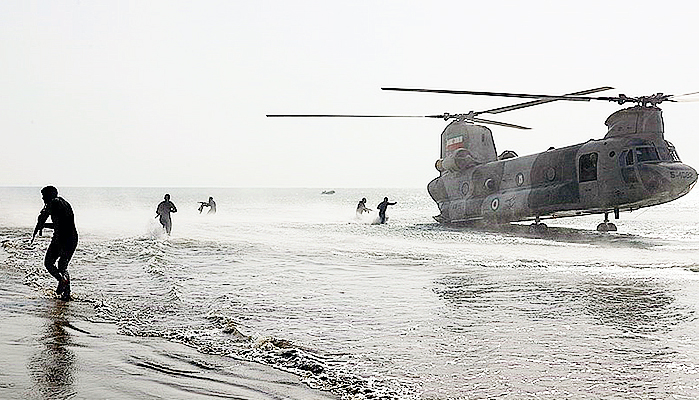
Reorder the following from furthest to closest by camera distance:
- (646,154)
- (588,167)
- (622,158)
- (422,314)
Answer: (588,167) < (622,158) < (646,154) < (422,314)

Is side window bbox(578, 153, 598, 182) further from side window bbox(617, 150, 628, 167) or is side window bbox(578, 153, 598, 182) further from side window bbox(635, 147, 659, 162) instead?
side window bbox(635, 147, 659, 162)

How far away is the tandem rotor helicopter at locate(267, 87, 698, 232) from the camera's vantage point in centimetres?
2038

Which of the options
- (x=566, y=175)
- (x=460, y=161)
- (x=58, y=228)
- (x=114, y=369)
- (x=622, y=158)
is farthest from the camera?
(x=460, y=161)

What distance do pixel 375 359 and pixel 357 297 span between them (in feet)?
12.6

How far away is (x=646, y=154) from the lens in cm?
2062

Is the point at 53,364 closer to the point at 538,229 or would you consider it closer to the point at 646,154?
the point at 646,154

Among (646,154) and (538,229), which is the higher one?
(646,154)

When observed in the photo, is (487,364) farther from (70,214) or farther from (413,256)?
(413,256)

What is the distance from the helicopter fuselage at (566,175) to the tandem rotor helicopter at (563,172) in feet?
0.09

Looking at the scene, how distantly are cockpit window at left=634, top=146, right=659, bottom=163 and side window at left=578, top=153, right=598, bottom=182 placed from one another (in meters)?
1.41

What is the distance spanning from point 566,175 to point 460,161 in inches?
237

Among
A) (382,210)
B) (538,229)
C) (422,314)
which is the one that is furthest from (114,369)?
(382,210)

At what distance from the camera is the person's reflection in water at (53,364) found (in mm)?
4977

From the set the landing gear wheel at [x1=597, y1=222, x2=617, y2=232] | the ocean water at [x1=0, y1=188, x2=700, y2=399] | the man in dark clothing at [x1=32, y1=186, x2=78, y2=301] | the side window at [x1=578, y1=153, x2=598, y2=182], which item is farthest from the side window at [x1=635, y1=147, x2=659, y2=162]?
the man in dark clothing at [x1=32, y1=186, x2=78, y2=301]
